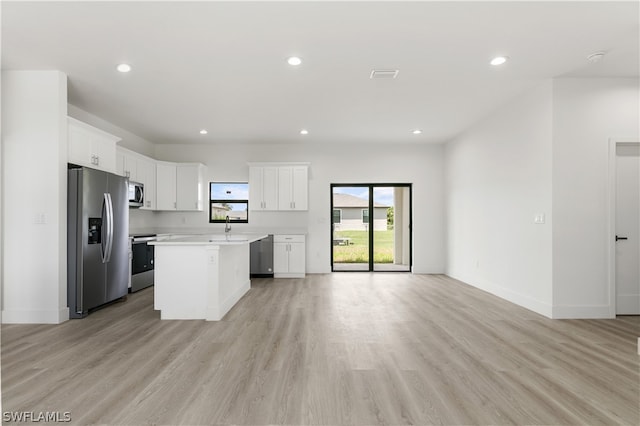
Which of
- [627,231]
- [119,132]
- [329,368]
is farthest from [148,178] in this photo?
[627,231]

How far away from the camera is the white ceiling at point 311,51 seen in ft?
8.71

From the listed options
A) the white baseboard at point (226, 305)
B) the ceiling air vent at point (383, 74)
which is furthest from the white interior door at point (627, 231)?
the white baseboard at point (226, 305)

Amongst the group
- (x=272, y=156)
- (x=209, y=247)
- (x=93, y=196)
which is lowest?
(x=209, y=247)

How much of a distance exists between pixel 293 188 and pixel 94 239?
148 inches

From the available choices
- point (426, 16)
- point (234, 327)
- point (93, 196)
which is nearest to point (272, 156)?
point (93, 196)

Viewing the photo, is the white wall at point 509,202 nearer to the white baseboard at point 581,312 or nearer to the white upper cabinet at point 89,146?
the white baseboard at point 581,312

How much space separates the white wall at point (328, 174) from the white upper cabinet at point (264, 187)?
32 cm

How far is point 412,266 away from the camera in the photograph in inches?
287

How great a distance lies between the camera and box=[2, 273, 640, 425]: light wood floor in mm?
1980

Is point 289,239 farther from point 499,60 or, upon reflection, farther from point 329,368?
point 499,60

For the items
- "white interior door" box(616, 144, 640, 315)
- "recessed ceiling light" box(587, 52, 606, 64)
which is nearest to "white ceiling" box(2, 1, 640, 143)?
"recessed ceiling light" box(587, 52, 606, 64)

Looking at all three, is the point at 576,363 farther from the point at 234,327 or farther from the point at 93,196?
the point at 93,196

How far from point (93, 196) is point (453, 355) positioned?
13.9ft

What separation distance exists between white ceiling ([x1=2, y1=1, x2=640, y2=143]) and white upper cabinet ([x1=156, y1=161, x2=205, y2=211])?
1.75 metres
